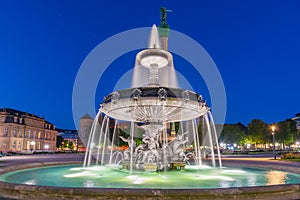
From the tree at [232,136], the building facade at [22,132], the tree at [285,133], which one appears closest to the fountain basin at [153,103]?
the tree at [232,136]

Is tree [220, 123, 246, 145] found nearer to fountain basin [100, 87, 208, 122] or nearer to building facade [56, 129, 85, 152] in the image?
building facade [56, 129, 85, 152]

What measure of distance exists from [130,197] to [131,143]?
817 cm

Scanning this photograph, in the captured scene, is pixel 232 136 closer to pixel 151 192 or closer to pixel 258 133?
pixel 258 133

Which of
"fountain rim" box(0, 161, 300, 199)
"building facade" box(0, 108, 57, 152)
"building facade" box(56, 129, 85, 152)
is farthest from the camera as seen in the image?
"building facade" box(56, 129, 85, 152)

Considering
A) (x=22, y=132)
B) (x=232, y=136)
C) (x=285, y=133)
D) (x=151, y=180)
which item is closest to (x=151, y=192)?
(x=151, y=180)

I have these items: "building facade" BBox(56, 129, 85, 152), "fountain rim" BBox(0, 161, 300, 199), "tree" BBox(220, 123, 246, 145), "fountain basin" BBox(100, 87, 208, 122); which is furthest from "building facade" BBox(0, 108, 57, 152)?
"fountain rim" BBox(0, 161, 300, 199)

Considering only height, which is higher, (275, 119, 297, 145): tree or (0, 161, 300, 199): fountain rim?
(275, 119, 297, 145): tree

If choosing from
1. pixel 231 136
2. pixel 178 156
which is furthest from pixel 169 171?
pixel 231 136

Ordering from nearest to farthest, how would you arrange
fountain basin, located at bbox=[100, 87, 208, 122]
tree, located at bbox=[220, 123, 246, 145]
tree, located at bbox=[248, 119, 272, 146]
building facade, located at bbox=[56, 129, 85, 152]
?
fountain basin, located at bbox=[100, 87, 208, 122] < tree, located at bbox=[248, 119, 272, 146] < tree, located at bbox=[220, 123, 246, 145] < building facade, located at bbox=[56, 129, 85, 152]

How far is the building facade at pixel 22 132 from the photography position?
80.8 metres

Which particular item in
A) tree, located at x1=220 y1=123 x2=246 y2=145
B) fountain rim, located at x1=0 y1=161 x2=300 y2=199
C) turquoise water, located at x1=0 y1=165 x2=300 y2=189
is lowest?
turquoise water, located at x1=0 y1=165 x2=300 y2=189

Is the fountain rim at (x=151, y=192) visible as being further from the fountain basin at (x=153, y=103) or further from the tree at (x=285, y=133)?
the tree at (x=285, y=133)

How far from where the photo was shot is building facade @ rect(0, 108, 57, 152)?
8075 cm

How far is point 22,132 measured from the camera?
87.1m
